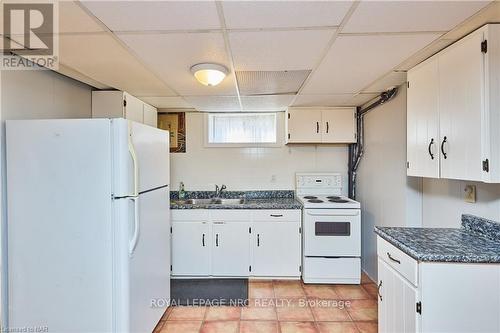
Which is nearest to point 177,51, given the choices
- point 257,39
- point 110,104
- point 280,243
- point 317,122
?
point 257,39

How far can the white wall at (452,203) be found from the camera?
166 cm

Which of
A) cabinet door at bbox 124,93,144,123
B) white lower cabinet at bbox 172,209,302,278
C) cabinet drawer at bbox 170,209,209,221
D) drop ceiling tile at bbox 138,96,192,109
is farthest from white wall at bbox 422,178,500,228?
cabinet door at bbox 124,93,144,123

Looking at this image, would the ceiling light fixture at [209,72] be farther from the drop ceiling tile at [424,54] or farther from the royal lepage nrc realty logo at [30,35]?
the drop ceiling tile at [424,54]

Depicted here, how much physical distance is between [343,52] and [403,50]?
A: 38cm

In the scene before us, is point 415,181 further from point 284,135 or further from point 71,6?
point 71,6

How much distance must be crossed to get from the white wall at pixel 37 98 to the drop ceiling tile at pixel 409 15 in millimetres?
2161

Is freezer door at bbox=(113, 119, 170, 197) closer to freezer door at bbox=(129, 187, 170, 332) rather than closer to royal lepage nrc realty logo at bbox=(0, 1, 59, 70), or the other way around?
freezer door at bbox=(129, 187, 170, 332)

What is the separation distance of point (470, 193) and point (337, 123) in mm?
1849

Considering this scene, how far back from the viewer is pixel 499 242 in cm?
155

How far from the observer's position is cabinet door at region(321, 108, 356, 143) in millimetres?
3455

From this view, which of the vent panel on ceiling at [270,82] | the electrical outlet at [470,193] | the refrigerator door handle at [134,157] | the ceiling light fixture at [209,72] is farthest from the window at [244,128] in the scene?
the electrical outlet at [470,193]

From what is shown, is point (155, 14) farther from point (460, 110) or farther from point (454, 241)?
point (454, 241)

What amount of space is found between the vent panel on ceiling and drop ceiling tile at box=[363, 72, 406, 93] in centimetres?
68

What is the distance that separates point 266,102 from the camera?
317 cm
